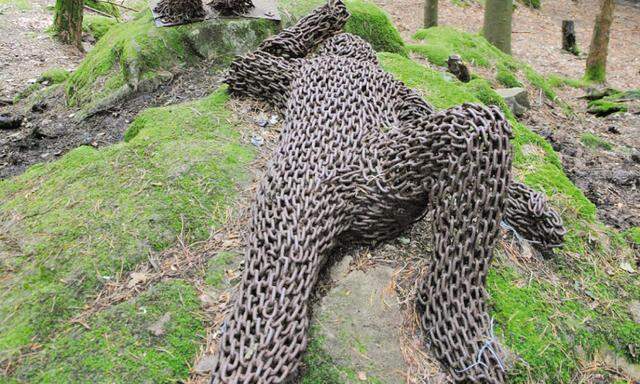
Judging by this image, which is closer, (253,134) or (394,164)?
(394,164)

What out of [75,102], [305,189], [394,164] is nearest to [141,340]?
[305,189]

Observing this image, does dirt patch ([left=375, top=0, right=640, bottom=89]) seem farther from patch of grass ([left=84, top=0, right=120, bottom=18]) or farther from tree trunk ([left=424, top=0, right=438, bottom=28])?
patch of grass ([left=84, top=0, right=120, bottom=18])

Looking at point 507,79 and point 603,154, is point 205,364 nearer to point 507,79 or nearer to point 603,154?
point 603,154

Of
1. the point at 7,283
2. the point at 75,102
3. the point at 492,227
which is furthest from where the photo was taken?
the point at 75,102

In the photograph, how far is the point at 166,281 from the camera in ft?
11.6

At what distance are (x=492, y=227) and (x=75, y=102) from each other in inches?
241

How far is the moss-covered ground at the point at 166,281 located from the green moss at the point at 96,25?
25.4ft

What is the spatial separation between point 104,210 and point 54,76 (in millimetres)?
5905

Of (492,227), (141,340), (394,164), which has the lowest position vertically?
(141,340)

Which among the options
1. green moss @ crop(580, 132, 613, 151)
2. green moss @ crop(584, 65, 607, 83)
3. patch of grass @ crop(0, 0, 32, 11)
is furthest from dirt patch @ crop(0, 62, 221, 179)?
green moss @ crop(584, 65, 607, 83)

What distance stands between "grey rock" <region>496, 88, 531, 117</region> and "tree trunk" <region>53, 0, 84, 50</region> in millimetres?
8282

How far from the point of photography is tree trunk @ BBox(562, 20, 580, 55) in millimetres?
14914

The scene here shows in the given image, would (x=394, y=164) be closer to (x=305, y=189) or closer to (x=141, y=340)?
(x=305, y=189)

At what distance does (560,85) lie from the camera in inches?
438
